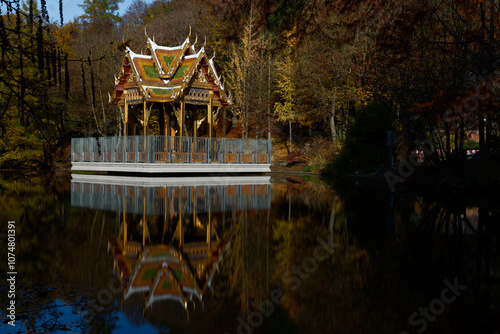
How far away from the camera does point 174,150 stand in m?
29.9

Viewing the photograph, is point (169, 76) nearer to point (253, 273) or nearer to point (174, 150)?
point (174, 150)

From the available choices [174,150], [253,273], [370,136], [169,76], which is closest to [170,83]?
[169,76]

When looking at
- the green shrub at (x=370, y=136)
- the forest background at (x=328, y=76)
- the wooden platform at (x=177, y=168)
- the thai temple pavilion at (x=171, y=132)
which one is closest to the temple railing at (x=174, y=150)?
the thai temple pavilion at (x=171, y=132)

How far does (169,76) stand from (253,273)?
27.5m

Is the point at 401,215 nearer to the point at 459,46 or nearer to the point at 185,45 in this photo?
the point at 459,46

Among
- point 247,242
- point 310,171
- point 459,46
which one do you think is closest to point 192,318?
point 247,242

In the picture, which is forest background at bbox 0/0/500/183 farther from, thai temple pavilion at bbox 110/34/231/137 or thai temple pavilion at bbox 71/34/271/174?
thai temple pavilion at bbox 71/34/271/174

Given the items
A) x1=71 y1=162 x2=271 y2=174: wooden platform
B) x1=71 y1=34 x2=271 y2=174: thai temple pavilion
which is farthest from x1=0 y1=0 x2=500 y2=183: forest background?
x1=71 y1=162 x2=271 y2=174: wooden platform

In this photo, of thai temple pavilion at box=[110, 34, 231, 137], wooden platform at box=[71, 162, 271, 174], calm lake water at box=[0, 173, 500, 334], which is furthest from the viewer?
thai temple pavilion at box=[110, 34, 231, 137]

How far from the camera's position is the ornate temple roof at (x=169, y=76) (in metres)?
30.6

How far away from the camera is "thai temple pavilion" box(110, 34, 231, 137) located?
101 ft

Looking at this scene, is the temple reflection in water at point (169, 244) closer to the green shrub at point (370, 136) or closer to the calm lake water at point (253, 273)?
the calm lake water at point (253, 273)

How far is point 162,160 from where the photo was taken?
29453 millimetres

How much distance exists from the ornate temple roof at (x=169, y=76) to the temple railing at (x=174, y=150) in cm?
288
